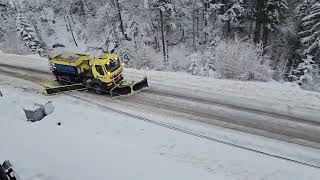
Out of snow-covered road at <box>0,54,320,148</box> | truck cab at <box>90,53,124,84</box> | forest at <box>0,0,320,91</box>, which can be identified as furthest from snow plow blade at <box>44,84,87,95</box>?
forest at <box>0,0,320,91</box>

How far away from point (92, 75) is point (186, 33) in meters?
32.0

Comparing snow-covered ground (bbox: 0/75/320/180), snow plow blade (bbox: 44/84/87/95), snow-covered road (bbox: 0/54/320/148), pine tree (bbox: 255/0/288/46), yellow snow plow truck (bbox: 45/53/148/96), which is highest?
pine tree (bbox: 255/0/288/46)

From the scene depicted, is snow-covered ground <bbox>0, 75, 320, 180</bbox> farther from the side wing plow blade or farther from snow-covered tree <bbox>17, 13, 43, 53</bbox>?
snow-covered tree <bbox>17, 13, 43, 53</bbox>

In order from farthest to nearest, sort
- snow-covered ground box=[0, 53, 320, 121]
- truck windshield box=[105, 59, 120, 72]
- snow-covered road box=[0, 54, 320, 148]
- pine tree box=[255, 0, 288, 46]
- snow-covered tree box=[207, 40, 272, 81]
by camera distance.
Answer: pine tree box=[255, 0, 288, 46] < snow-covered tree box=[207, 40, 272, 81] < truck windshield box=[105, 59, 120, 72] < snow-covered ground box=[0, 53, 320, 121] < snow-covered road box=[0, 54, 320, 148]

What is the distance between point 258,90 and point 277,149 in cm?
543

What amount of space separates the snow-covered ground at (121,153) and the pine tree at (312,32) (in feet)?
74.8

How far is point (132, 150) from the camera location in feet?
40.5

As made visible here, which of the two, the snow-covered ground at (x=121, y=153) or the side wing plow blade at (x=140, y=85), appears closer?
the snow-covered ground at (x=121, y=153)

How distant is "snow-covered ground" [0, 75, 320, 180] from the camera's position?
11.0 metres

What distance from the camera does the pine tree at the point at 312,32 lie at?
31.3 metres

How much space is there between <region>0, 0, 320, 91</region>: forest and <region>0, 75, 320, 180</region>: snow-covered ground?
9.14 meters

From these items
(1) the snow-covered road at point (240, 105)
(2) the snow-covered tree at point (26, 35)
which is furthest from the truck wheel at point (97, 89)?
(2) the snow-covered tree at point (26, 35)

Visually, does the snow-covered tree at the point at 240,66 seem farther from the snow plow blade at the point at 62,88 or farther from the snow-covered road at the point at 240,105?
the snow plow blade at the point at 62,88

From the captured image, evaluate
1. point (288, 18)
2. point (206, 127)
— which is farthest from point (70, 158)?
point (288, 18)
